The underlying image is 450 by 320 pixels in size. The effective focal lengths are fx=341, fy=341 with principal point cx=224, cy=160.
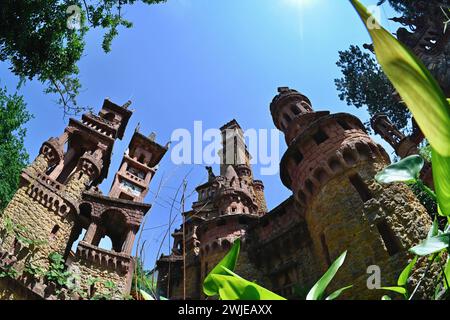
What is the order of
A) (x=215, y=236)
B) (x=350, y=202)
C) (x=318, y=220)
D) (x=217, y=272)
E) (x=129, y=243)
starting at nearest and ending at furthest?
(x=217, y=272) → (x=350, y=202) → (x=318, y=220) → (x=215, y=236) → (x=129, y=243)

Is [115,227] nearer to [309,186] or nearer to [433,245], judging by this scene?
Answer: [309,186]

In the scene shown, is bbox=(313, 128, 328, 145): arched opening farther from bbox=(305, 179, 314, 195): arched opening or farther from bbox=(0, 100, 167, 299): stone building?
bbox=(0, 100, 167, 299): stone building

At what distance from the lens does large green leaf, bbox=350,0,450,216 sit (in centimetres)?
94

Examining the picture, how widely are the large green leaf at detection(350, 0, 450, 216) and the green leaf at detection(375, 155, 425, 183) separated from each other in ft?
1.99

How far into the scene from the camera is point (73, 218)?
77.3ft

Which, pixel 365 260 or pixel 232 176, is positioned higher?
pixel 232 176

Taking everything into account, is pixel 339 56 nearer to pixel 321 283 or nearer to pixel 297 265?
pixel 297 265

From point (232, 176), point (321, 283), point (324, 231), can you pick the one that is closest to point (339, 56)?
point (232, 176)

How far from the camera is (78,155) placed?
29.1 metres

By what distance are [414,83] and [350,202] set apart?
14.4 m

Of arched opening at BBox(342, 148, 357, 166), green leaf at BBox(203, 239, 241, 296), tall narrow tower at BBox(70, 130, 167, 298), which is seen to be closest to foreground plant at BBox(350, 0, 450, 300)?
green leaf at BBox(203, 239, 241, 296)

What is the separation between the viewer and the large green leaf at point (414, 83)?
945 mm

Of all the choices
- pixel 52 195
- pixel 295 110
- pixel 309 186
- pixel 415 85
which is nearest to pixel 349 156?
pixel 309 186
